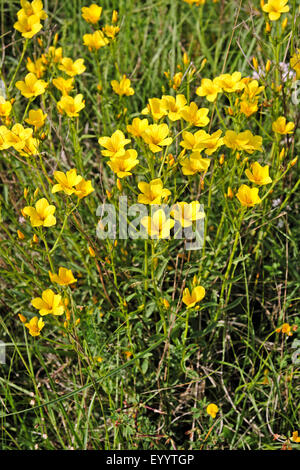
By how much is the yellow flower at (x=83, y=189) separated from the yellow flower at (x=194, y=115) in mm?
486

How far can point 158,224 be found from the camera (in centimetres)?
182

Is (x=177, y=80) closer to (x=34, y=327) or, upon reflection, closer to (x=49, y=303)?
(x=49, y=303)

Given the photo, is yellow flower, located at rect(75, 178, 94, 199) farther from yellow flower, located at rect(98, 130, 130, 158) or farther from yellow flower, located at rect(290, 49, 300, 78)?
yellow flower, located at rect(290, 49, 300, 78)

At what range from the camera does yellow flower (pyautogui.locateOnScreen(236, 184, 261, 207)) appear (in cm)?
186

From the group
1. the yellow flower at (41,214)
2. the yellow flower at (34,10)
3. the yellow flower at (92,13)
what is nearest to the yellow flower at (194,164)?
the yellow flower at (41,214)

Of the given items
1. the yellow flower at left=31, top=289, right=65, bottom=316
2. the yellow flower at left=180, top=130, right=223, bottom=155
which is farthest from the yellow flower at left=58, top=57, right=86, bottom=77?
the yellow flower at left=31, top=289, right=65, bottom=316

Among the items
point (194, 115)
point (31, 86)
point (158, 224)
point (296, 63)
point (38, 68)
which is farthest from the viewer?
point (38, 68)

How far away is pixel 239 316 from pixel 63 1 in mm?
2733

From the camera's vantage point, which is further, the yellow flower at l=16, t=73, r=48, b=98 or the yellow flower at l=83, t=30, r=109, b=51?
the yellow flower at l=83, t=30, r=109, b=51

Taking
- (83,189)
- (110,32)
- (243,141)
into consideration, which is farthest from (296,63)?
(83,189)

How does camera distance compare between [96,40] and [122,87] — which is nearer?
[122,87]

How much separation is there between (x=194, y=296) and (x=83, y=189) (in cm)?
62

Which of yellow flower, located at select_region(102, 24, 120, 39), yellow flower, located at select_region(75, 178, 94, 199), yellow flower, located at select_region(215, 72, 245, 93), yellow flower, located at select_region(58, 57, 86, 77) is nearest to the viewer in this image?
yellow flower, located at select_region(75, 178, 94, 199)

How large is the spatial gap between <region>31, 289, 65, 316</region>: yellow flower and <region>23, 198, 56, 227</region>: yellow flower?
286 millimetres
